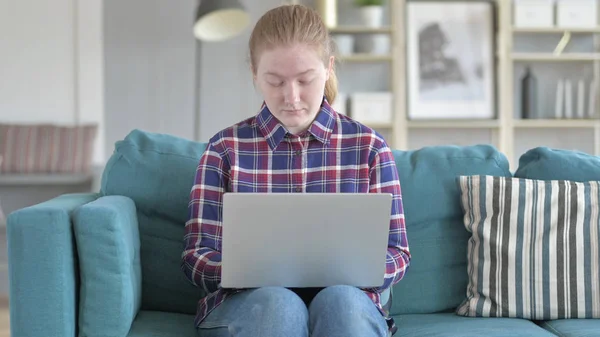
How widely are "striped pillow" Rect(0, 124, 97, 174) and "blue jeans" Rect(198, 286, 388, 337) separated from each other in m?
3.36

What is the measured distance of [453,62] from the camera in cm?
515

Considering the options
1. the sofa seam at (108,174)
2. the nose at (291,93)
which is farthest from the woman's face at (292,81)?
the sofa seam at (108,174)

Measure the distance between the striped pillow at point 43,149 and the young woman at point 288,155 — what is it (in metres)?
3.04

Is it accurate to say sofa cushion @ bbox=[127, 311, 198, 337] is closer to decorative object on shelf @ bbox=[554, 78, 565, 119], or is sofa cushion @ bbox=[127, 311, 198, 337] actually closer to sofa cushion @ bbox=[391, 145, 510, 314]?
sofa cushion @ bbox=[391, 145, 510, 314]

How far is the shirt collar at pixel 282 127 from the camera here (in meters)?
1.85

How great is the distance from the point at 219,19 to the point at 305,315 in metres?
3.09

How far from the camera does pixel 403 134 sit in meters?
5.05

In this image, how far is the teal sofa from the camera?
1.61 meters

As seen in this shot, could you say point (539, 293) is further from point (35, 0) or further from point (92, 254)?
point (35, 0)

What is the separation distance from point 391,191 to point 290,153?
0.25m

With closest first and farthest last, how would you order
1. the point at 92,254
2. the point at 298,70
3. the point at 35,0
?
1. the point at 92,254
2. the point at 298,70
3. the point at 35,0

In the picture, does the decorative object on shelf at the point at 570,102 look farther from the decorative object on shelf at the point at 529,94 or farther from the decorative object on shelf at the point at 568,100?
the decorative object on shelf at the point at 529,94

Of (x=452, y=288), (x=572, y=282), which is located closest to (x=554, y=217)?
(x=572, y=282)

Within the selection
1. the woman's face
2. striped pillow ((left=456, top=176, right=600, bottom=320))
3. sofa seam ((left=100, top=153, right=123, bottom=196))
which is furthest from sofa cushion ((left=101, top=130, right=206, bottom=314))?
striped pillow ((left=456, top=176, right=600, bottom=320))
